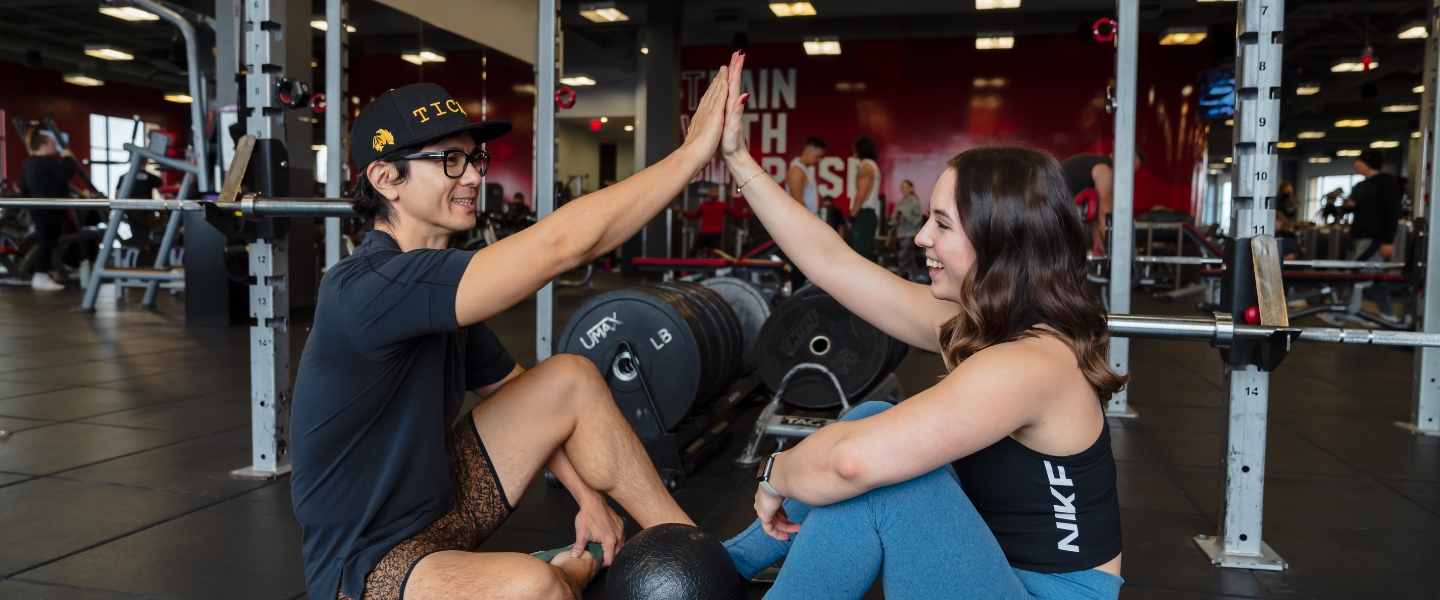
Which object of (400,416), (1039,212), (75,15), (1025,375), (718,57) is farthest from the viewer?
(718,57)

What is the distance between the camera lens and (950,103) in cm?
1345

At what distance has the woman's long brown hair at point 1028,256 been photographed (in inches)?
48.4

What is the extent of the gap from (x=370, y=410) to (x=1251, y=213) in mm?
A: 2005

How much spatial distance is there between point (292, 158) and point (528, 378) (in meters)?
5.53

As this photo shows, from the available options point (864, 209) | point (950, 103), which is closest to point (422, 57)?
point (864, 209)

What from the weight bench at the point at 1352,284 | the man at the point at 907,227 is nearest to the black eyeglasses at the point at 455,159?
the weight bench at the point at 1352,284

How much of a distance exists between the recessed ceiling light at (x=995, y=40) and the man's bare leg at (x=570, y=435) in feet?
39.7

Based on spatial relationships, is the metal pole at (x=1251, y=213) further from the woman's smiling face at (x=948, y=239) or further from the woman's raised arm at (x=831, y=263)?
the woman's smiling face at (x=948, y=239)

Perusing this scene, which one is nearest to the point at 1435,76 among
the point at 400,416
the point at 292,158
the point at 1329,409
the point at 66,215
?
the point at 1329,409

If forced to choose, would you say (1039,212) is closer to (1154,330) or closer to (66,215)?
(1154,330)

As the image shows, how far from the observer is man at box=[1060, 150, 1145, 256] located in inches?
206

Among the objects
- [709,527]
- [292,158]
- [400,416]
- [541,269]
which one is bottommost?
[709,527]

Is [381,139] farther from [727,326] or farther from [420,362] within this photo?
[727,326]

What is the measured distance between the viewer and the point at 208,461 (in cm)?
283
